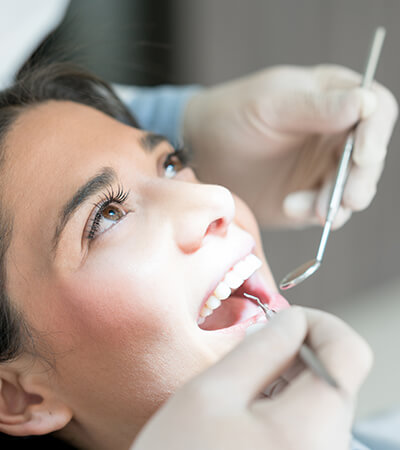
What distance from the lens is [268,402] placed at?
54 centimetres

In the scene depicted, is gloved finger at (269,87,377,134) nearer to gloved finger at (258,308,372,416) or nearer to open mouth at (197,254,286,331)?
open mouth at (197,254,286,331)

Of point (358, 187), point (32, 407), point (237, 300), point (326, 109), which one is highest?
point (326, 109)

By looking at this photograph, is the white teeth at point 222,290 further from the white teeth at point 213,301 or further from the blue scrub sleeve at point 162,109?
the blue scrub sleeve at point 162,109

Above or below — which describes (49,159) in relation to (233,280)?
above

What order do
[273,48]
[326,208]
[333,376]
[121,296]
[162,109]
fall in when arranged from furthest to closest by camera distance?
1. [273,48]
2. [162,109]
3. [326,208]
4. [121,296]
5. [333,376]

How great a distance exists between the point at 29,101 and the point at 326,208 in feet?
1.85

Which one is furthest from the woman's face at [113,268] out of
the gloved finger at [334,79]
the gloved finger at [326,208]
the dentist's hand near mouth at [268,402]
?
the gloved finger at [334,79]

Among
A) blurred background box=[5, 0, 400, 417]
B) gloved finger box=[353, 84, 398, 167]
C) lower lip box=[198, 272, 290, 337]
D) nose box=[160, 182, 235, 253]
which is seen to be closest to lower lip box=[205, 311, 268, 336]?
lower lip box=[198, 272, 290, 337]

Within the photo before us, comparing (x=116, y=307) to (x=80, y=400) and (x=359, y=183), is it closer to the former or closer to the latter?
(x=80, y=400)

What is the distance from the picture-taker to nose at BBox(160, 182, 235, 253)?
748 mm

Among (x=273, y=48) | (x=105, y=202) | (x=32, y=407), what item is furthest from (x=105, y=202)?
(x=273, y=48)

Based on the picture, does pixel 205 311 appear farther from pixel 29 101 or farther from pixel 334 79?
pixel 334 79

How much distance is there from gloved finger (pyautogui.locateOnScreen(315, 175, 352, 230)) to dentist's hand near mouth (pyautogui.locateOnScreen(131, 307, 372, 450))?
51 centimetres

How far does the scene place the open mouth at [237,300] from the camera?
30.4 inches
